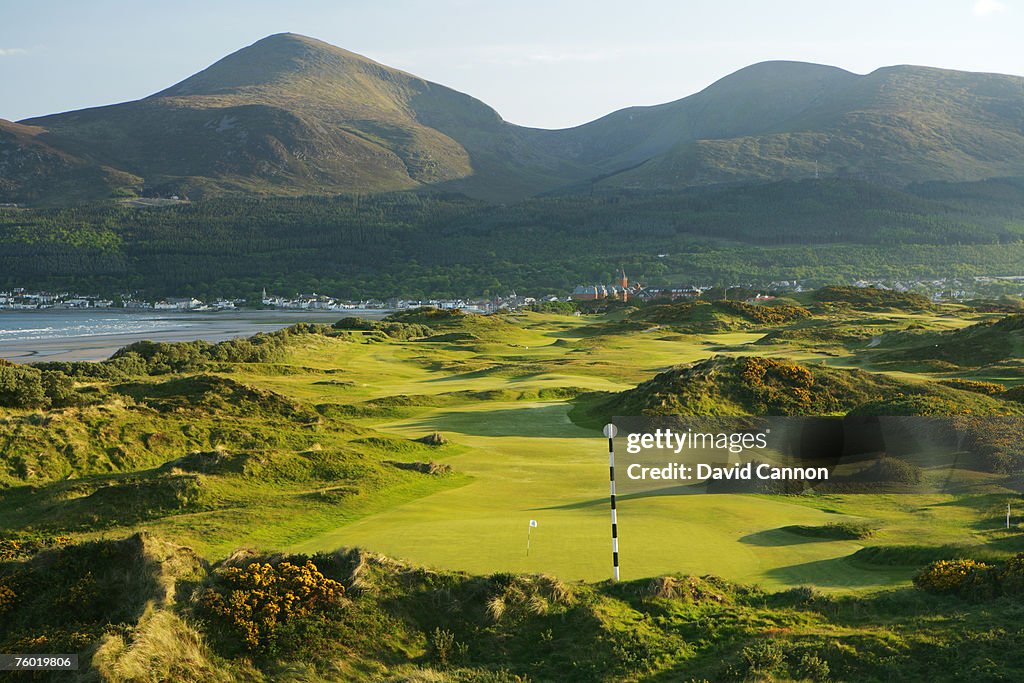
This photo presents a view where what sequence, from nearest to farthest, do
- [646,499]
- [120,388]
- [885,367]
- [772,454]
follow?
[646,499], [772,454], [120,388], [885,367]

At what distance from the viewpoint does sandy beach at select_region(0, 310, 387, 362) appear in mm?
77812

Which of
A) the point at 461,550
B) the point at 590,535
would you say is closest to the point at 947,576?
the point at 590,535

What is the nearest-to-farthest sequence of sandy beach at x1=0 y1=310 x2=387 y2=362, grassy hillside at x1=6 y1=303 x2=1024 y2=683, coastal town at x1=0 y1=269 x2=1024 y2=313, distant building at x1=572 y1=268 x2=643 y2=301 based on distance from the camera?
grassy hillside at x1=6 y1=303 x2=1024 y2=683 < sandy beach at x1=0 y1=310 x2=387 y2=362 < distant building at x1=572 y1=268 x2=643 y2=301 < coastal town at x1=0 y1=269 x2=1024 y2=313

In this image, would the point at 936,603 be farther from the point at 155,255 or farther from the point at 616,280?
the point at 155,255

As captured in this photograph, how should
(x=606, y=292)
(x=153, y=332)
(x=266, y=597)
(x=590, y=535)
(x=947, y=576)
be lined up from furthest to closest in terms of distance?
(x=606, y=292) < (x=153, y=332) < (x=590, y=535) < (x=947, y=576) < (x=266, y=597)

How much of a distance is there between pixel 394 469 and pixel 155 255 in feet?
620

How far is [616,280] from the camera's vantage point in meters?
170

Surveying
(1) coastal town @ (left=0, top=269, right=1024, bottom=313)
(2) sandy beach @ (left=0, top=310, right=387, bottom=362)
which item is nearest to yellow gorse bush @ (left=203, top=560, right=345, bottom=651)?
(2) sandy beach @ (left=0, top=310, right=387, bottom=362)

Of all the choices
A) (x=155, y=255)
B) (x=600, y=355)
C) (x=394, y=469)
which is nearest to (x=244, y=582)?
(x=394, y=469)

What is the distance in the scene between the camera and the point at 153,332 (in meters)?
104

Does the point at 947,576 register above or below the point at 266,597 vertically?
below

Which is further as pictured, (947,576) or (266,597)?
(947,576)

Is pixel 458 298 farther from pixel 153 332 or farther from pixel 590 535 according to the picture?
pixel 590 535

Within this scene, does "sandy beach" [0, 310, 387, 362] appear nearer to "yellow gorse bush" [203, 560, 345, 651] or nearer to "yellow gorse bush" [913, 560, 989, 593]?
"yellow gorse bush" [203, 560, 345, 651]
